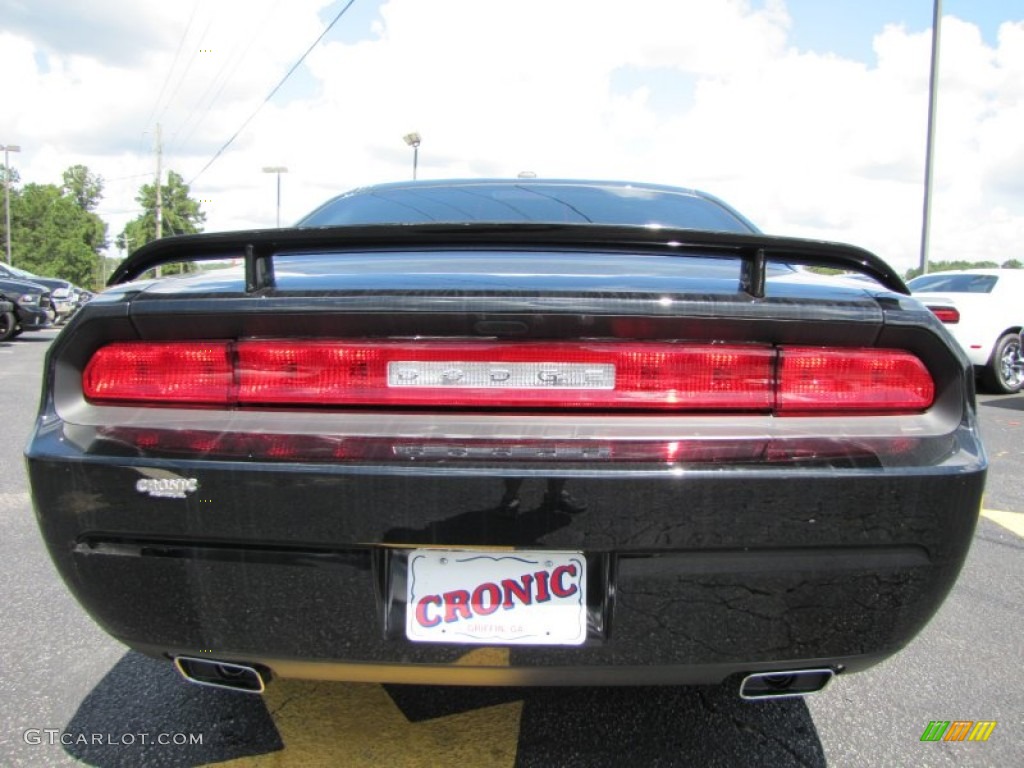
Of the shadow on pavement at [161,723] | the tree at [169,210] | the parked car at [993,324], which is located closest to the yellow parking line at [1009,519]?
the shadow on pavement at [161,723]

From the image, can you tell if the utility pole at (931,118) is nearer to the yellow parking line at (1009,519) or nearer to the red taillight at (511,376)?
the yellow parking line at (1009,519)

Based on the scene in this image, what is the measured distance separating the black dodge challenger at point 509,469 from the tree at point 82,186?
93.5 metres

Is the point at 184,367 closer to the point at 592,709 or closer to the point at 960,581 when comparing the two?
the point at 592,709

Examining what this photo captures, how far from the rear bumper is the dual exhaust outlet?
51 millimetres

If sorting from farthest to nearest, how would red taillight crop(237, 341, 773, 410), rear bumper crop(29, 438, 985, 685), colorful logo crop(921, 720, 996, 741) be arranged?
colorful logo crop(921, 720, 996, 741), red taillight crop(237, 341, 773, 410), rear bumper crop(29, 438, 985, 685)

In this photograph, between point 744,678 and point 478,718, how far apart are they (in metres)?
0.76

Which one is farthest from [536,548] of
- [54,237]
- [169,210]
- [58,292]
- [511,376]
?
[54,237]

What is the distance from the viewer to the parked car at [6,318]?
12.6 m

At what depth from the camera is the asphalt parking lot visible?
6.04 ft

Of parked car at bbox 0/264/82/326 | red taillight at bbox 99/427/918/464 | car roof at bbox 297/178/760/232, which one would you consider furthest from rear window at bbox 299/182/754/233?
parked car at bbox 0/264/82/326

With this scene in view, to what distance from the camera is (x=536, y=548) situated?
140cm

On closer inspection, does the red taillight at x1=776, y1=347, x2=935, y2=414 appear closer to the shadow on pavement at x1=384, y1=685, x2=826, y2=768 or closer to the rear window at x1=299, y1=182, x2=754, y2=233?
the shadow on pavement at x1=384, y1=685, x2=826, y2=768

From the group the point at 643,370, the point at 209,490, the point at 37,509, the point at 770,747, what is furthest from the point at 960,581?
the point at 37,509

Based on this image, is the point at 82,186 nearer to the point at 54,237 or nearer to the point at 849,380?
the point at 54,237
